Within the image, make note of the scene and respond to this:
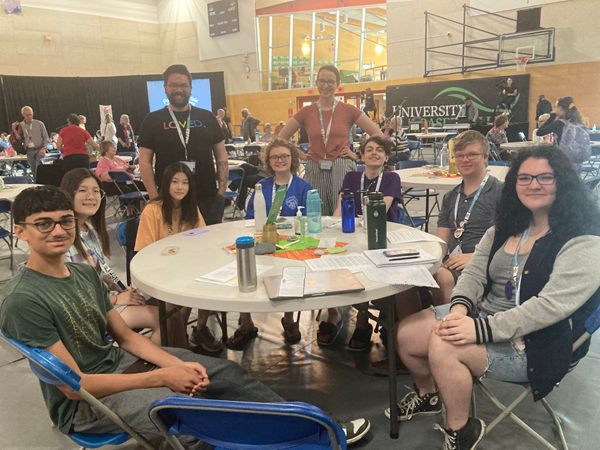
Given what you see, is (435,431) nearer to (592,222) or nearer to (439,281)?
(439,281)

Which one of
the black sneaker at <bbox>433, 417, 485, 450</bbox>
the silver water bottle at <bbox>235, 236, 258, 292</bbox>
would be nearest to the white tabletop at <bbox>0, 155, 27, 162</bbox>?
the silver water bottle at <bbox>235, 236, 258, 292</bbox>

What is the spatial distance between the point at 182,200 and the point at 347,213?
985mm

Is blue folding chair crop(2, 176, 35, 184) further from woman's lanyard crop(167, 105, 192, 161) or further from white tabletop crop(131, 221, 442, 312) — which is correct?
white tabletop crop(131, 221, 442, 312)

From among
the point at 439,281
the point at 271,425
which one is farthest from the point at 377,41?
the point at 271,425

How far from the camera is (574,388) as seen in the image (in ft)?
7.05

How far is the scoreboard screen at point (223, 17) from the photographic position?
16.0 m

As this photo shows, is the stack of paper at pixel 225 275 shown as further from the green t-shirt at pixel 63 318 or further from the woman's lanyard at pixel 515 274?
the woman's lanyard at pixel 515 274

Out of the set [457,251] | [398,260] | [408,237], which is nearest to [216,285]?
[398,260]

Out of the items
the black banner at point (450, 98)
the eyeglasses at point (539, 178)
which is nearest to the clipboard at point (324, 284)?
the eyeglasses at point (539, 178)

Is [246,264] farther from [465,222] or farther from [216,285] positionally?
[465,222]

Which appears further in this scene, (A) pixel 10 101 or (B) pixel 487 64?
(A) pixel 10 101

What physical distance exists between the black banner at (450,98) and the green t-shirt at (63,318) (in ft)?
40.5

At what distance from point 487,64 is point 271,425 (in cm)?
1403

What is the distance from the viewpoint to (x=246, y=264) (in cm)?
150
